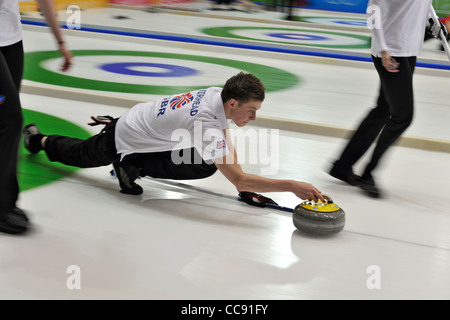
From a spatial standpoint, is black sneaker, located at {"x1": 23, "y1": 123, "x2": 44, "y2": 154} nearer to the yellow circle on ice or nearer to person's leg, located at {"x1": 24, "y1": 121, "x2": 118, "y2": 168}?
person's leg, located at {"x1": 24, "y1": 121, "x2": 118, "y2": 168}

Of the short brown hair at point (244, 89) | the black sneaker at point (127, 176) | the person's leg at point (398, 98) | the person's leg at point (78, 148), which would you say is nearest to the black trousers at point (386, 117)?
the person's leg at point (398, 98)

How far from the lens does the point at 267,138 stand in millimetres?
4492

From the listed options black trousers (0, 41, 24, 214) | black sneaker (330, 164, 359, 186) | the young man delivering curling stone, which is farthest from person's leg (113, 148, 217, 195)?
black sneaker (330, 164, 359, 186)

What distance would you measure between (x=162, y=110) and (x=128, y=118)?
0.25 meters

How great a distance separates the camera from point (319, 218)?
2.75 m

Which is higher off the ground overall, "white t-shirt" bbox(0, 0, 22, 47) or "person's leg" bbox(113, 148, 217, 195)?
"white t-shirt" bbox(0, 0, 22, 47)

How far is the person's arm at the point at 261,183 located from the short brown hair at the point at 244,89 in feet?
0.88

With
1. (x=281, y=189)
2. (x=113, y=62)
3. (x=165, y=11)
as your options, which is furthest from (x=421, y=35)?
(x=165, y=11)

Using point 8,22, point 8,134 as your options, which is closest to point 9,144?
point 8,134

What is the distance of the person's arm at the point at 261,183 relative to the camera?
9.03 feet

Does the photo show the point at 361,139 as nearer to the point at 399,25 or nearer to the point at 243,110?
the point at 399,25

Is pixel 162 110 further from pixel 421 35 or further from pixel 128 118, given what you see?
pixel 421 35

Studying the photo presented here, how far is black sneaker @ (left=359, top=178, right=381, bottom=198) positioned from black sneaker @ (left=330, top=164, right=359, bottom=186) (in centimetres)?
6

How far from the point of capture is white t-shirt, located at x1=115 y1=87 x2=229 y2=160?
2818 mm
